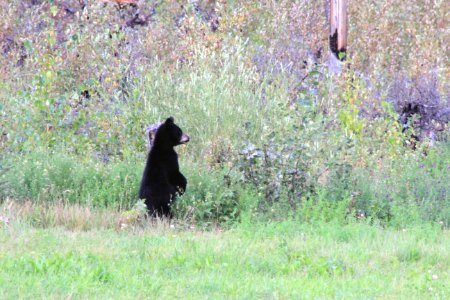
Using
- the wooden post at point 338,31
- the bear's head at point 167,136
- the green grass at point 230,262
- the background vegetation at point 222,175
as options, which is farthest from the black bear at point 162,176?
the wooden post at point 338,31

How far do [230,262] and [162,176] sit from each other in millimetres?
2473

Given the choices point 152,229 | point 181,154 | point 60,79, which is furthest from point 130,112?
point 152,229

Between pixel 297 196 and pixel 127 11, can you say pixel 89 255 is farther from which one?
pixel 127 11

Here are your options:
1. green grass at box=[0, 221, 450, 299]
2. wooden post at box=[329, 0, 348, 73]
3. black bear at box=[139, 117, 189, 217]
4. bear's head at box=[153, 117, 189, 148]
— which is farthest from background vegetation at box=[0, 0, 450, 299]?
wooden post at box=[329, 0, 348, 73]

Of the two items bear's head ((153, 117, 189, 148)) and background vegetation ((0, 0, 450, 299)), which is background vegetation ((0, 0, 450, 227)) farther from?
bear's head ((153, 117, 189, 148))

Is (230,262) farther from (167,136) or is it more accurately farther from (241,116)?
(241,116)

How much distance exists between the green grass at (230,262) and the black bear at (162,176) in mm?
491

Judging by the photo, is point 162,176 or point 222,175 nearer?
point 162,176

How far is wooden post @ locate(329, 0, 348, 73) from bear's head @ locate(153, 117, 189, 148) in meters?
8.18

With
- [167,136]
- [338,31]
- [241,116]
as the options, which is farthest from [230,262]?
[338,31]

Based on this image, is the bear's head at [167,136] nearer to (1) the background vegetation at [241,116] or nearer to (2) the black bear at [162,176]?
(2) the black bear at [162,176]

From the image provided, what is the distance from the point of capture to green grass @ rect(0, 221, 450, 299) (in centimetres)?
648

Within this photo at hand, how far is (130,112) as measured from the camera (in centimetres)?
1328

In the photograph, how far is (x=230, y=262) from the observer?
7.52 m
